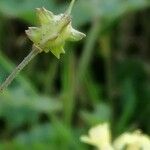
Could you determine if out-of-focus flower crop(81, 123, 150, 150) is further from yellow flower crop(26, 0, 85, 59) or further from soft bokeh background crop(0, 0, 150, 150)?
soft bokeh background crop(0, 0, 150, 150)

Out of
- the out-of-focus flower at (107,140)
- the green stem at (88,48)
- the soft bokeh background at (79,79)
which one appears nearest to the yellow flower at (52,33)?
the out-of-focus flower at (107,140)

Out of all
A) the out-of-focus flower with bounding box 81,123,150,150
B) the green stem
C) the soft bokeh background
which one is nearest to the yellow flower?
the out-of-focus flower with bounding box 81,123,150,150

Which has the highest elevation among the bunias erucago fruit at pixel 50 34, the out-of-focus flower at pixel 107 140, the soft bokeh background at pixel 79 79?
the soft bokeh background at pixel 79 79

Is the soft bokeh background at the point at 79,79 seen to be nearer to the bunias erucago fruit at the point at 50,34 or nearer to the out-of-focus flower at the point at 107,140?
→ the out-of-focus flower at the point at 107,140

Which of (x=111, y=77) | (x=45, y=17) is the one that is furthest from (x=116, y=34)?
(x=45, y=17)

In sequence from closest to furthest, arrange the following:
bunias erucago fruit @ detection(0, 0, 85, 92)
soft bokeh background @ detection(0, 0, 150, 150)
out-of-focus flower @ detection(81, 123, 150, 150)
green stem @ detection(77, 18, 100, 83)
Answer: bunias erucago fruit @ detection(0, 0, 85, 92) → out-of-focus flower @ detection(81, 123, 150, 150) → soft bokeh background @ detection(0, 0, 150, 150) → green stem @ detection(77, 18, 100, 83)

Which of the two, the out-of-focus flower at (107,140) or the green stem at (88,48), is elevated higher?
the green stem at (88,48)
